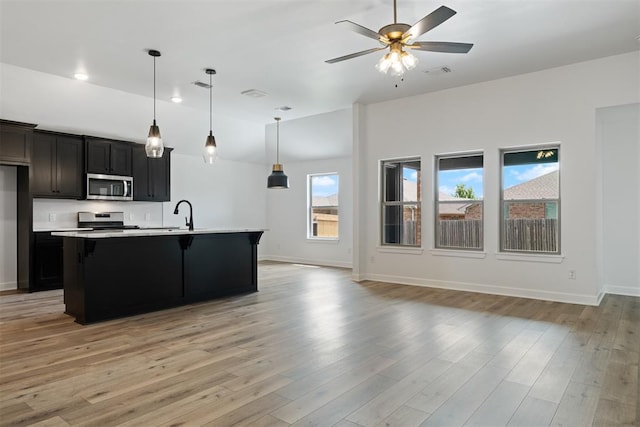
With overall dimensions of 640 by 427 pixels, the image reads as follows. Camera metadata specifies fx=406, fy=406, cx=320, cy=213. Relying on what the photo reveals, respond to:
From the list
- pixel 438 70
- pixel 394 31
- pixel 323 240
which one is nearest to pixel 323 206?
pixel 323 240

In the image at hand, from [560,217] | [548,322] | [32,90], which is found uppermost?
[32,90]

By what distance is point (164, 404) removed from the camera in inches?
96.2

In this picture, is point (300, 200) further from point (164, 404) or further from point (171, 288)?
point (164, 404)

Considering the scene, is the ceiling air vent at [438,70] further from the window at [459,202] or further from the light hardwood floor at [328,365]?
the light hardwood floor at [328,365]

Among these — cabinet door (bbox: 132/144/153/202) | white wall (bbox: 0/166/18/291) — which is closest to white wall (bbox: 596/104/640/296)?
cabinet door (bbox: 132/144/153/202)

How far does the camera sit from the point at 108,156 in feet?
23.6

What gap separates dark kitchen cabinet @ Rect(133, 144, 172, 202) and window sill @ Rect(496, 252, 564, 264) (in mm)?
6195

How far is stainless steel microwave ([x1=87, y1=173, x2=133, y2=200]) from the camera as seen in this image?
695 centimetres

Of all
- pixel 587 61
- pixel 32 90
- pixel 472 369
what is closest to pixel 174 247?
pixel 32 90

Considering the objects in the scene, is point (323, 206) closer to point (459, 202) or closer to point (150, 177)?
point (150, 177)

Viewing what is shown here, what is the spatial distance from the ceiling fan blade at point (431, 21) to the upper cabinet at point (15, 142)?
581cm

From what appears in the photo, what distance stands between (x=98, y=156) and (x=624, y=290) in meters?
8.54

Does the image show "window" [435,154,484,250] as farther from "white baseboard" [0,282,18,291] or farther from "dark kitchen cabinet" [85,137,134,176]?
"white baseboard" [0,282,18,291]

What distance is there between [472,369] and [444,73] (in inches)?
157
